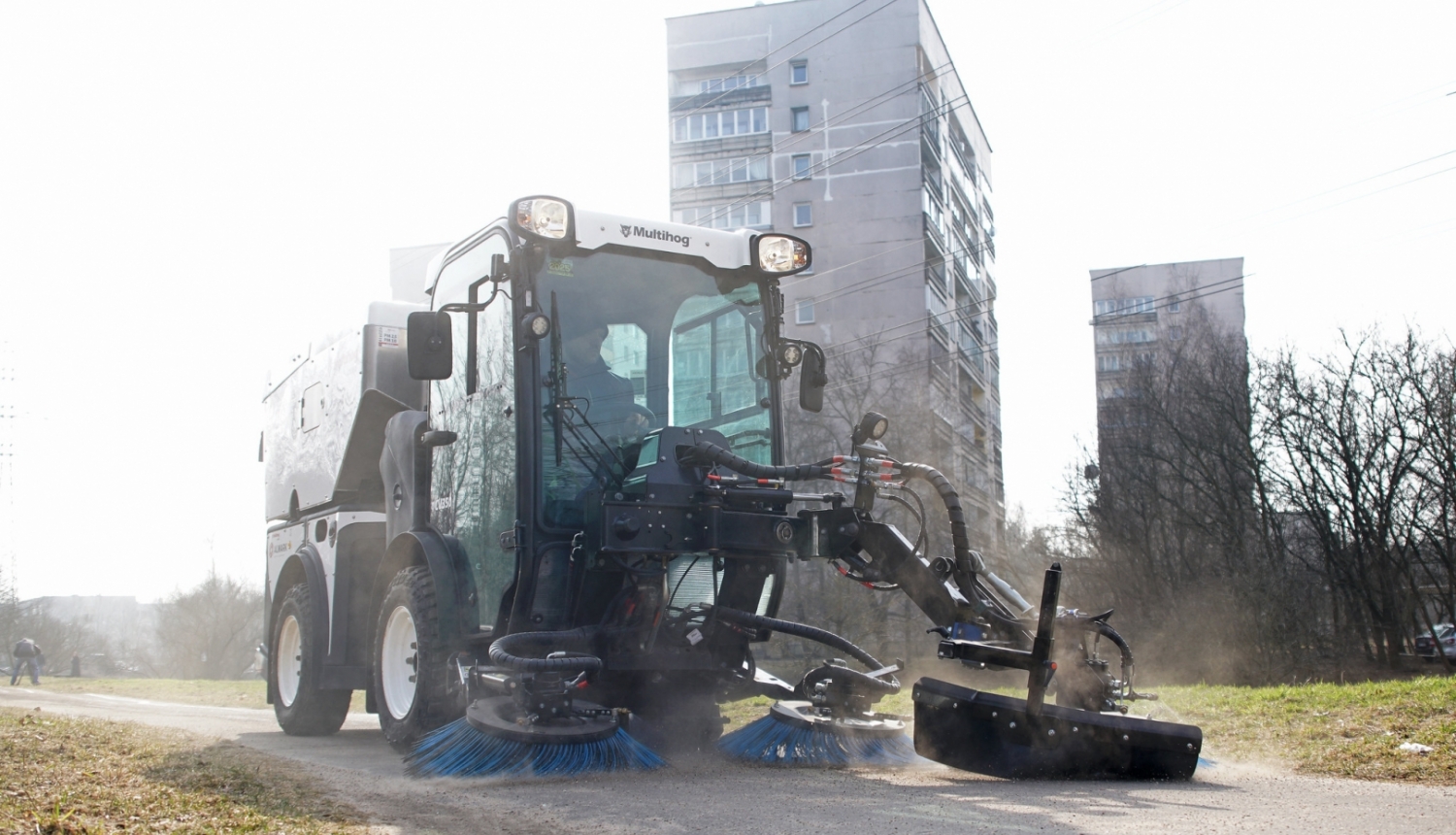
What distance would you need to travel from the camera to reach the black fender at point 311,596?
8.99m

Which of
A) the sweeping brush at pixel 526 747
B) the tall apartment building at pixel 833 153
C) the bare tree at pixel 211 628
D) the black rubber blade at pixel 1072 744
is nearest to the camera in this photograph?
the black rubber blade at pixel 1072 744

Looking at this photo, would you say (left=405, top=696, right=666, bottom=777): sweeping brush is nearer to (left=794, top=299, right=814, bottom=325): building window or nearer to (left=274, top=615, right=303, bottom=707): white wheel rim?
(left=274, top=615, right=303, bottom=707): white wheel rim

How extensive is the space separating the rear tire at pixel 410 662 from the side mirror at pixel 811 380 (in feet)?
8.10

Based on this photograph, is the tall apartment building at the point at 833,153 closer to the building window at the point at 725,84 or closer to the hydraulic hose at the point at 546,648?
the building window at the point at 725,84

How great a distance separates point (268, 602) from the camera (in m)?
10.5

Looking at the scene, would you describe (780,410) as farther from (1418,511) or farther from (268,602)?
(1418,511)

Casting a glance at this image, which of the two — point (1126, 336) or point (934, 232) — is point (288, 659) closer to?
point (1126, 336)

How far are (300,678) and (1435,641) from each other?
27702 millimetres

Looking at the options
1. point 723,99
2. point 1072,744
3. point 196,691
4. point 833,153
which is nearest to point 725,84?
point 723,99

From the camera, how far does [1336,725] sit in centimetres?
717

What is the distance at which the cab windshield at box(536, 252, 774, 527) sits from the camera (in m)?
6.66

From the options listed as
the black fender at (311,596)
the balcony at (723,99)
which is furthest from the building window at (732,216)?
the black fender at (311,596)

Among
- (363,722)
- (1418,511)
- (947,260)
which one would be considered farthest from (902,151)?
(363,722)

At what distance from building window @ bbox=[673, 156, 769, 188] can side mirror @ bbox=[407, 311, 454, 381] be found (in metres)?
43.4
